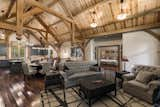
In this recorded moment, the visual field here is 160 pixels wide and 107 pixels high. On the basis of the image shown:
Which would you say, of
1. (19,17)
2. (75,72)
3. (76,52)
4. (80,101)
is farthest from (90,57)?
(19,17)

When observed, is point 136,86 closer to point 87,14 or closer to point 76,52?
point 87,14

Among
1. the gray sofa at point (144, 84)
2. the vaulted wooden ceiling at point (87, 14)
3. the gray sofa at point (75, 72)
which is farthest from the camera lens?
the vaulted wooden ceiling at point (87, 14)

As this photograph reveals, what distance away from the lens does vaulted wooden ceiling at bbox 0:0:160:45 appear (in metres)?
4.47

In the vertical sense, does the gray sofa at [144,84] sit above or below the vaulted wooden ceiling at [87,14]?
below

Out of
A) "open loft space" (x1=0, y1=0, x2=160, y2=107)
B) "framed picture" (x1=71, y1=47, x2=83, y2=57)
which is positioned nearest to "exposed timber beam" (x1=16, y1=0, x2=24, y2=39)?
"open loft space" (x1=0, y1=0, x2=160, y2=107)

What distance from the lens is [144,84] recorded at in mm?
3262

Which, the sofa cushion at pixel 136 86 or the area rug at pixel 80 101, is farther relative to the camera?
the sofa cushion at pixel 136 86

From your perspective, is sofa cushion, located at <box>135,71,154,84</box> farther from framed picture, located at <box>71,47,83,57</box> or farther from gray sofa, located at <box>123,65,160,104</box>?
framed picture, located at <box>71,47,83,57</box>

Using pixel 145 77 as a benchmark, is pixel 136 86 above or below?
below

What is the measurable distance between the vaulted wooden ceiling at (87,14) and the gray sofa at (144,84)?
8.83 feet

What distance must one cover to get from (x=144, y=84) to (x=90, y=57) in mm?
5620

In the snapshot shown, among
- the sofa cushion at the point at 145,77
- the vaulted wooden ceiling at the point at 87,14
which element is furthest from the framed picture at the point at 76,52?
the sofa cushion at the point at 145,77

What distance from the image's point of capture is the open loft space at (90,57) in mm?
3236

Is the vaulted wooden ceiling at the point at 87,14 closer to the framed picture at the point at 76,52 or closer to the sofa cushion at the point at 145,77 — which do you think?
the framed picture at the point at 76,52
